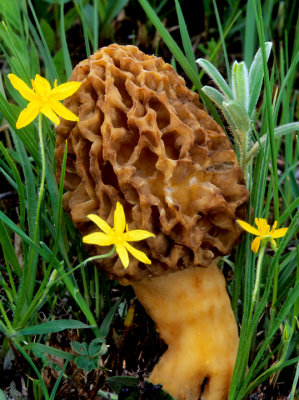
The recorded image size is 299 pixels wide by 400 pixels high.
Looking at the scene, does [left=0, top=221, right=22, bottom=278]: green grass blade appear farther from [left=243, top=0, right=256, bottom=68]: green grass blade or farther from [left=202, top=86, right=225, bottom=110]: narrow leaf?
[left=243, top=0, right=256, bottom=68]: green grass blade

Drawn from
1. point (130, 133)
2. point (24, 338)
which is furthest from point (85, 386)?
point (130, 133)

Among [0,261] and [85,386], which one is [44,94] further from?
[0,261]

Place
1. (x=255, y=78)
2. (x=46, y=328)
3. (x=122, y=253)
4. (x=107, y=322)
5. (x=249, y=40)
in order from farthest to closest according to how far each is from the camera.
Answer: (x=249, y=40)
(x=107, y=322)
(x=255, y=78)
(x=46, y=328)
(x=122, y=253)

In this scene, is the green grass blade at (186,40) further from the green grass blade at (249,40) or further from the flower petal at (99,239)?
the flower petal at (99,239)

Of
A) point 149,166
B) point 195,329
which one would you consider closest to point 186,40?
point 149,166

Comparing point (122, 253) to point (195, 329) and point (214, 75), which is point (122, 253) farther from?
point (214, 75)

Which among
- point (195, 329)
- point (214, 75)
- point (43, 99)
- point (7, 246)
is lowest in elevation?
point (195, 329)

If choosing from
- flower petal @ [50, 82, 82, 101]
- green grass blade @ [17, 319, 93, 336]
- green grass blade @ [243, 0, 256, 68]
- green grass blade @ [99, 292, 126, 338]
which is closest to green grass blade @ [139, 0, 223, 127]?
green grass blade @ [243, 0, 256, 68]
